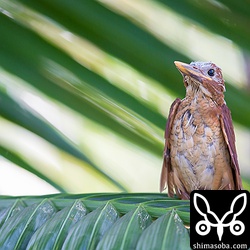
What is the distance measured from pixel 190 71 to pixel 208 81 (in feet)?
0.24

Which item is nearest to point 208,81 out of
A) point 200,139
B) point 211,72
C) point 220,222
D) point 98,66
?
point 211,72

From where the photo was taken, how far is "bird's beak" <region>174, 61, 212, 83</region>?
174 cm

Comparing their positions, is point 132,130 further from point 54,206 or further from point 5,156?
point 54,206

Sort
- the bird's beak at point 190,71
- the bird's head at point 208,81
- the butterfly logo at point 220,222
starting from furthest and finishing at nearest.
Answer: the bird's head at point 208,81
the bird's beak at point 190,71
the butterfly logo at point 220,222

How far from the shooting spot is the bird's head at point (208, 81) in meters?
1.84

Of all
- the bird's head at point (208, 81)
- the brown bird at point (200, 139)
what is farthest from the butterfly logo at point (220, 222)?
the bird's head at point (208, 81)

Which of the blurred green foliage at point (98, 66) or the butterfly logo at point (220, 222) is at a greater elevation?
the blurred green foliage at point (98, 66)

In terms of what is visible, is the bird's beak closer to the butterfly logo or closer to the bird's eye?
the bird's eye

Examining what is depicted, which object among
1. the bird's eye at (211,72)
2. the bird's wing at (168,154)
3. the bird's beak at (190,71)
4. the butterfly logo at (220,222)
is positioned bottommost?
the butterfly logo at (220,222)

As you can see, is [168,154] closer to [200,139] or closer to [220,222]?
[200,139]

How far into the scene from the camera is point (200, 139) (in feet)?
5.90

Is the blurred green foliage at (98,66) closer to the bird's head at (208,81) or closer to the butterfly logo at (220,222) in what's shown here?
the bird's head at (208,81)

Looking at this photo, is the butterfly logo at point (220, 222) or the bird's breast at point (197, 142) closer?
the butterfly logo at point (220, 222)

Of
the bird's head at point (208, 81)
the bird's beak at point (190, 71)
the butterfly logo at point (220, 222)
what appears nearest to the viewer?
the butterfly logo at point (220, 222)
